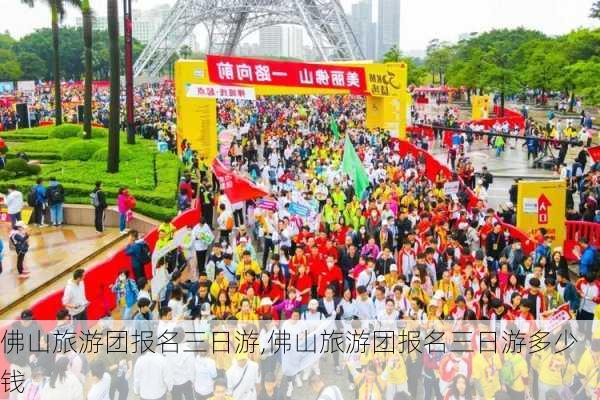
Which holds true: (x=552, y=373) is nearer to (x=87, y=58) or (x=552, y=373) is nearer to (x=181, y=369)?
(x=181, y=369)

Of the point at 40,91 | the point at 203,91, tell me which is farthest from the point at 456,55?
the point at 203,91

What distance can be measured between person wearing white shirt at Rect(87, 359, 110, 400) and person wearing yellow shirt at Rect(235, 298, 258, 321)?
6.34 feet

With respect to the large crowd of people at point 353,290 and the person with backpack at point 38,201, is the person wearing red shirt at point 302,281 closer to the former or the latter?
the large crowd of people at point 353,290

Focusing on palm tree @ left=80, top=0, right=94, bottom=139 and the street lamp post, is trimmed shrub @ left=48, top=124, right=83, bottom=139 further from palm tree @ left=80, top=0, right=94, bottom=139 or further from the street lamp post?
the street lamp post

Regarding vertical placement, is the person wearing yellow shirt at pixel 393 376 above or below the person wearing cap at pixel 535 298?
below

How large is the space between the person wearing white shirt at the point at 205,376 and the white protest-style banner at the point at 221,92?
1666 centimetres

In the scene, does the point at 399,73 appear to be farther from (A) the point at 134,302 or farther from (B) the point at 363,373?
(B) the point at 363,373

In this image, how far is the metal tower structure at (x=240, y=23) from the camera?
71000 millimetres

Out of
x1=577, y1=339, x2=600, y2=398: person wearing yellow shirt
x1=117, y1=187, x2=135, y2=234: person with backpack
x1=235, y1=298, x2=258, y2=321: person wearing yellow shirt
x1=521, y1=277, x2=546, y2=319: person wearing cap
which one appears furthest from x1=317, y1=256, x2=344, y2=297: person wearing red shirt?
x1=117, y1=187, x2=135, y2=234: person with backpack

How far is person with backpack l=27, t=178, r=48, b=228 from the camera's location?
1576 centimetres

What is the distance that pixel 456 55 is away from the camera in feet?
303

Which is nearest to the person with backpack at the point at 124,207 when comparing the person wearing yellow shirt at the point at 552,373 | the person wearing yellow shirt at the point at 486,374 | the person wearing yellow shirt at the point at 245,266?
the person wearing yellow shirt at the point at 245,266

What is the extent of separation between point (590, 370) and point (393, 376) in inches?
75.8

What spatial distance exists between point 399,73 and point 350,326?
2200 cm
